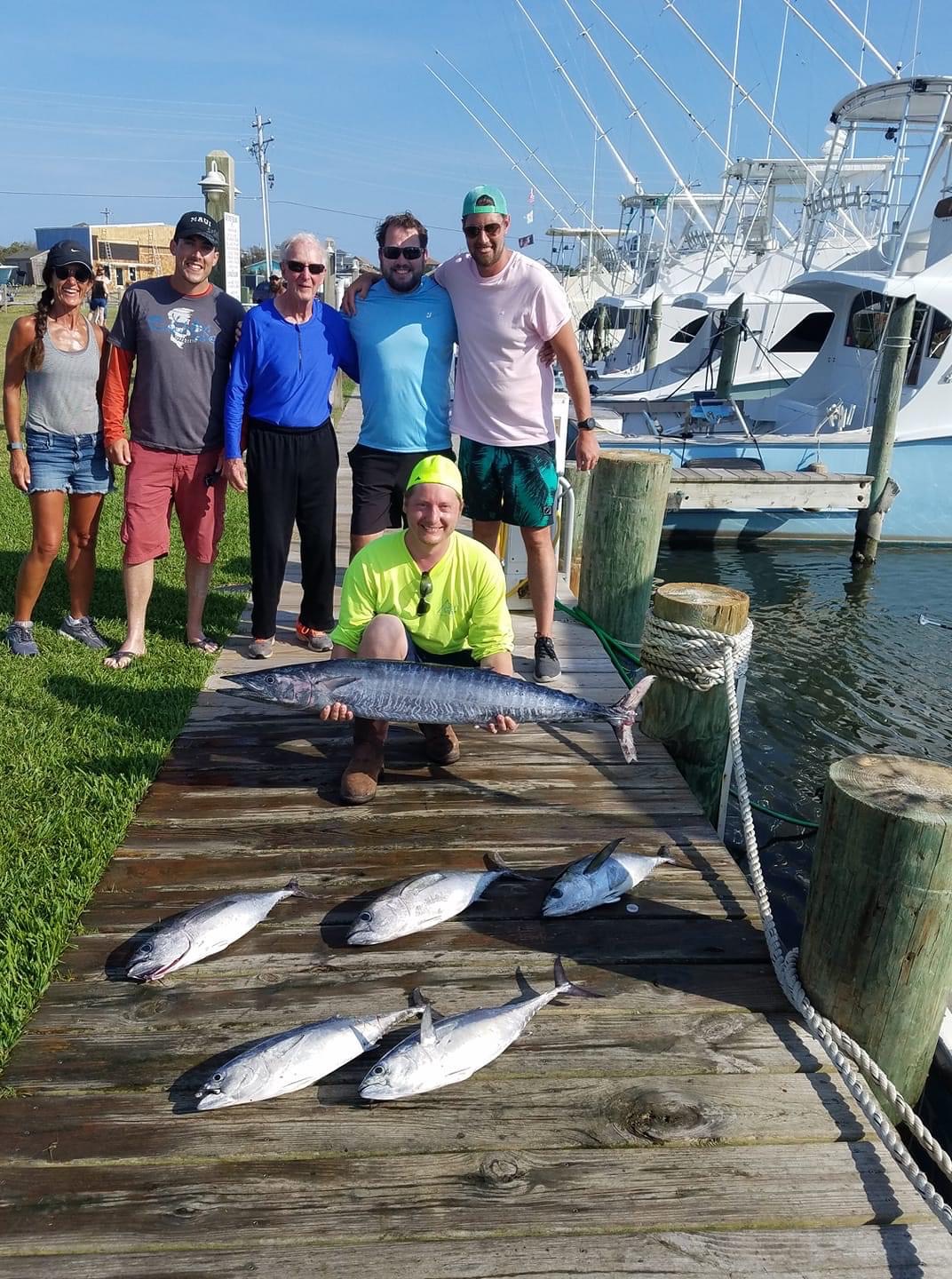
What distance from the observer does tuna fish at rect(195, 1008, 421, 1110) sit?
7.78 ft

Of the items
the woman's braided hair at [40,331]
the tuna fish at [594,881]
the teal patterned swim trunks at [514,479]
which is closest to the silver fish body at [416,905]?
the tuna fish at [594,881]

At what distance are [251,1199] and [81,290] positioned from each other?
457cm

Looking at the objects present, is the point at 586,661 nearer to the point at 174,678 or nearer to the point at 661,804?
the point at 661,804

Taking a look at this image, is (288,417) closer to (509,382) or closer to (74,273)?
(509,382)

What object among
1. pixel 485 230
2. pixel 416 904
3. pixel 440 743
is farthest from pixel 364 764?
pixel 485 230

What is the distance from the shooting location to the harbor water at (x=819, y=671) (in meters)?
6.63

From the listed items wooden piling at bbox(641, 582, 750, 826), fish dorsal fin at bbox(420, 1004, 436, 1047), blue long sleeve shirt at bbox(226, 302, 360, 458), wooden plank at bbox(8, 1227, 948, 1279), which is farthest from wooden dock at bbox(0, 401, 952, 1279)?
blue long sleeve shirt at bbox(226, 302, 360, 458)

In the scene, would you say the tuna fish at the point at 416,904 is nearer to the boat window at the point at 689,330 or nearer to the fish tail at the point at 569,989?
the fish tail at the point at 569,989

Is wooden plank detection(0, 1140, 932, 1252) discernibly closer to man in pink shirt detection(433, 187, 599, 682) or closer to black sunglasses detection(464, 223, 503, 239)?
man in pink shirt detection(433, 187, 599, 682)

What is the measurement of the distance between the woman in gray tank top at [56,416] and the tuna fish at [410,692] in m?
Answer: 2.34

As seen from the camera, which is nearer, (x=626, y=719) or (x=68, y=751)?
(x=626, y=719)

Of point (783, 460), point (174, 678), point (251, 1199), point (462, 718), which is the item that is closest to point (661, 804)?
point (462, 718)

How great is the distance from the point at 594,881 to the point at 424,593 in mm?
1404

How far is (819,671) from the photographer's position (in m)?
9.48
